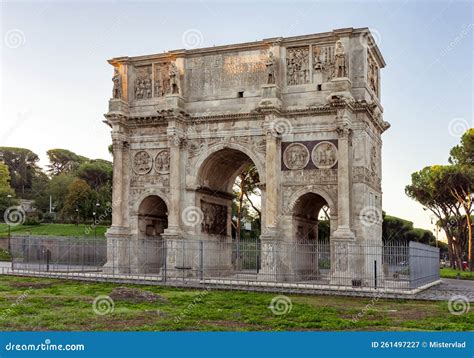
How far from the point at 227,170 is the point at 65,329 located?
19680 millimetres

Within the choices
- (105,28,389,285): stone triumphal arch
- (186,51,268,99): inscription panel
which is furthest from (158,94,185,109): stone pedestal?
(186,51,268,99): inscription panel

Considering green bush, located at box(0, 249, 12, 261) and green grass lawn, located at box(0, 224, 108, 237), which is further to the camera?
green grass lawn, located at box(0, 224, 108, 237)

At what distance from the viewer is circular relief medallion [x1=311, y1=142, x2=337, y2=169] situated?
26.0 meters

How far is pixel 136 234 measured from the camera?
2941 cm

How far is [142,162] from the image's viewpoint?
2964 cm

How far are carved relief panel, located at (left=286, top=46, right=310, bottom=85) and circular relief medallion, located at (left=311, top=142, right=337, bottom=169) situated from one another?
3119mm

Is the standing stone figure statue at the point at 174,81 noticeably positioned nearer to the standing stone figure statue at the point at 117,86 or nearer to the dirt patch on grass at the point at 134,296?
the standing stone figure statue at the point at 117,86

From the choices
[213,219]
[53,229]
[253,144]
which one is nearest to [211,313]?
[253,144]

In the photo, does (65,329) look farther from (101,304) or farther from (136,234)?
(136,234)

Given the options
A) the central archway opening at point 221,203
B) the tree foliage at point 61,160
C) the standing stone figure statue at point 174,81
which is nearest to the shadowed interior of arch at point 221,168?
the central archway opening at point 221,203

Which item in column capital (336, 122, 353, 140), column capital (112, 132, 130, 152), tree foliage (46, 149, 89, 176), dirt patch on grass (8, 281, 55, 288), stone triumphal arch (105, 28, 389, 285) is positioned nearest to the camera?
dirt patch on grass (8, 281, 55, 288)

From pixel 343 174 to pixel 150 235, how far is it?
10747mm

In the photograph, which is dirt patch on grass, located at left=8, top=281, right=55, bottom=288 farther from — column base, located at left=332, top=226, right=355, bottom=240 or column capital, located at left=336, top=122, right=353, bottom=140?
column capital, located at left=336, top=122, right=353, bottom=140

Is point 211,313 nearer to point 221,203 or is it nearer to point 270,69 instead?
point 270,69
